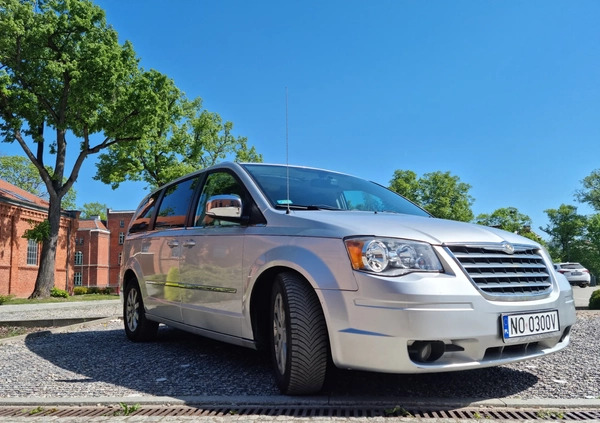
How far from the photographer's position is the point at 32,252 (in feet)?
112

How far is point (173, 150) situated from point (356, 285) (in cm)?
2984

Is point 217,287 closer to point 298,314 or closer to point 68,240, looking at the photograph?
point 298,314

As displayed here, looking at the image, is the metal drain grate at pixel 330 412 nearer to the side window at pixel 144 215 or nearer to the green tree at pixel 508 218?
the side window at pixel 144 215

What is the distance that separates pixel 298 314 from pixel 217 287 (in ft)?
3.96

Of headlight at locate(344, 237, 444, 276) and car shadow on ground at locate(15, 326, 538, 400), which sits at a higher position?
headlight at locate(344, 237, 444, 276)

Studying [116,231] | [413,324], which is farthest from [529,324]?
[116,231]

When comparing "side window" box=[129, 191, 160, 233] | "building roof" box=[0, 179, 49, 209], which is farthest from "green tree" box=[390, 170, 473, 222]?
"side window" box=[129, 191, 160, 233]

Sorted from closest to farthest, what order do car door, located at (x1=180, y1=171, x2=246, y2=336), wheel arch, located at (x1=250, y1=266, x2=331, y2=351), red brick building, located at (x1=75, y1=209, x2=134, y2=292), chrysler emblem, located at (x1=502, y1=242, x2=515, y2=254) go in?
chrysler emblem, located at (x1=502, y1=242, x2=515, y2=254) → wheel arch, located at (x1=250, y1=266, x2=331, y2=351) → car door, located at (x1=180, y1=171, x2=246, y2=336) → red brick building, located at (x1=75, y1=209, x2=134, y2=292)

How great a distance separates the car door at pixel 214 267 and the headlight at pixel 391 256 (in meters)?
1.25

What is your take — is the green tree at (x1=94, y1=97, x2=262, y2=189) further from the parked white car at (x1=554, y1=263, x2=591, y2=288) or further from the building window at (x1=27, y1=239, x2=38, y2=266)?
the parked white car at (x1=554, y1=263, x2=591, y2=288)

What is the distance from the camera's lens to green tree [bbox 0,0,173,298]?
21656 millimetres


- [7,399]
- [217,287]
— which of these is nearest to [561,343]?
[217,287]

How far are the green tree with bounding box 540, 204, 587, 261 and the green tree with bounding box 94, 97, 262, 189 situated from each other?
53.0 metres

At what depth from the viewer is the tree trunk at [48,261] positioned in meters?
23.1
